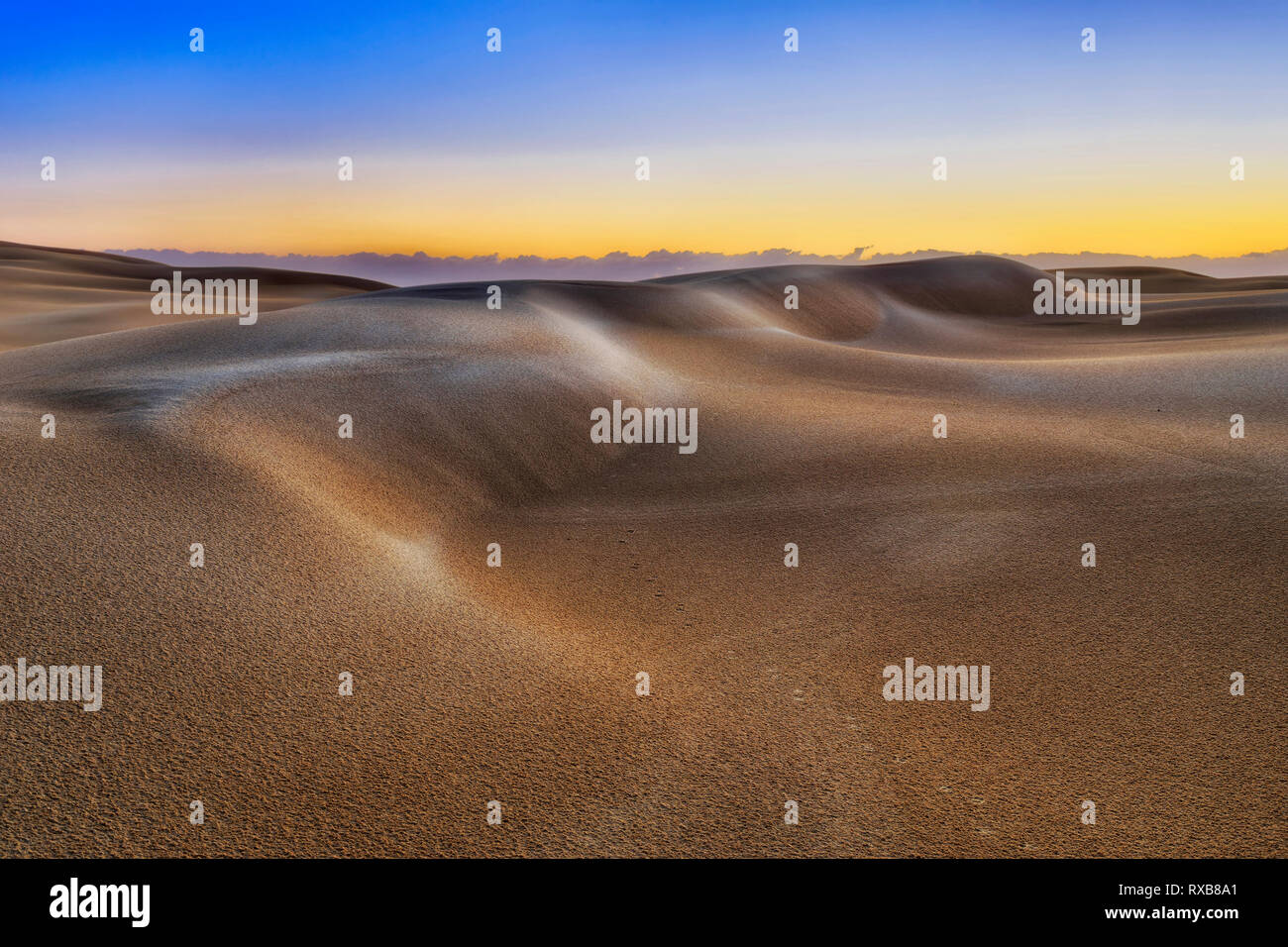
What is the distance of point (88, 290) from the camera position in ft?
131

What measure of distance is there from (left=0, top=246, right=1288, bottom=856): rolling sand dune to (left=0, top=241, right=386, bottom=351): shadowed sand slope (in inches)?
674

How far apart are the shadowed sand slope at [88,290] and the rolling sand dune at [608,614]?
17.1m

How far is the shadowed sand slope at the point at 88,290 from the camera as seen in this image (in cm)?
2642

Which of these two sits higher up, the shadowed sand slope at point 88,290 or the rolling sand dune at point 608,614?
the shadowed sand slope at point 88,290

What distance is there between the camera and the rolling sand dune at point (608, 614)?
12.2 feet

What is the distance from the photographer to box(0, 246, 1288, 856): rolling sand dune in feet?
12.2

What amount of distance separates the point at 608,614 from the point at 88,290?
44.3 meters

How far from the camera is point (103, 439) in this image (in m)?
7.08

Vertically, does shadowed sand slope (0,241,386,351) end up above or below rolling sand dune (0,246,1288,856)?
above

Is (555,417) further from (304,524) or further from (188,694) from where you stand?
(188,694)

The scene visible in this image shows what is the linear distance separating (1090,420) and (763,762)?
908 cm

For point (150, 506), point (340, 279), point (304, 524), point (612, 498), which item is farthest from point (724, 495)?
point (340, 279)

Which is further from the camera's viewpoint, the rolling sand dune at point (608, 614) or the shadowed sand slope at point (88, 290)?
the shadowed sand slope at point (88, 290)

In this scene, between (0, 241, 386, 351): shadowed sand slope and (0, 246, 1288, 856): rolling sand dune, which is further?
(0, 241, 386, 351): shadowed sand slope
